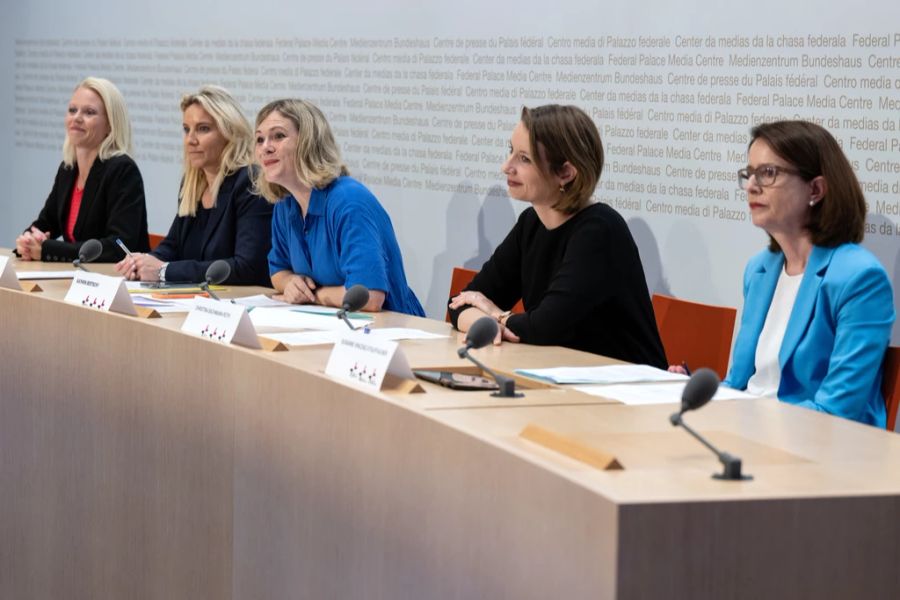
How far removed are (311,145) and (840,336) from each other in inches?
67.1

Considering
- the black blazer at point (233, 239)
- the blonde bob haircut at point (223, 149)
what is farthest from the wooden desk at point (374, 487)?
the blonde bob haircut at point (223, 149)

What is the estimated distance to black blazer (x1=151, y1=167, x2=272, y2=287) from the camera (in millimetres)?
3992

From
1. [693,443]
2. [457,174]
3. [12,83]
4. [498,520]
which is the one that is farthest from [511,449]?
[12,83]

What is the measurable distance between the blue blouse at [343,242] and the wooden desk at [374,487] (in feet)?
1.70

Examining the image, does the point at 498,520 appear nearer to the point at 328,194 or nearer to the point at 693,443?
the point at 693,443

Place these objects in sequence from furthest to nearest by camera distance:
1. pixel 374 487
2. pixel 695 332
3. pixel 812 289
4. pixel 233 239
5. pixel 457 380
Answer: pixel 233 239 < pixel 695 332 < pixel 812 289 < pixel 457 380 < pixel 374 487

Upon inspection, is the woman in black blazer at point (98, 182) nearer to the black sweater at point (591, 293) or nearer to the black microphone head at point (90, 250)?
the black microphone head at point (90, 250)

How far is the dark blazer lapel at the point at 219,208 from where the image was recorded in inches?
165

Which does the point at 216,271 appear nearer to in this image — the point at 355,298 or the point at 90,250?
the point at 355,298

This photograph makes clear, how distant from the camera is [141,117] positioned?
663 centimetres

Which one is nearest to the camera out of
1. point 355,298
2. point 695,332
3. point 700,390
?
point 700,390

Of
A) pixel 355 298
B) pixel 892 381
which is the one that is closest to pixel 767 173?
pixel 892 381

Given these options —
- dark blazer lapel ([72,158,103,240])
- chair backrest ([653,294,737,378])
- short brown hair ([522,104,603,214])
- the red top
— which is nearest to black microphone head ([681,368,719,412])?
short brown hair ([522,104,603,214])

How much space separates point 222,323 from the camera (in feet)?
8.64
